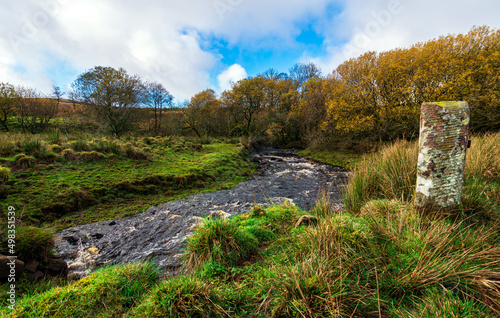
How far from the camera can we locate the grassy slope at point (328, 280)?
70.2 inches

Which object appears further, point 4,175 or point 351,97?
point 351,97

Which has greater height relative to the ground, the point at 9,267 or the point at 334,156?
the point at 334,156

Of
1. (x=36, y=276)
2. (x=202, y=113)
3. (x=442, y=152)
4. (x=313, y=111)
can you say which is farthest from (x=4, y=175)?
(x=202, y=113)

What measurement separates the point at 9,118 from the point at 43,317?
3387 cm

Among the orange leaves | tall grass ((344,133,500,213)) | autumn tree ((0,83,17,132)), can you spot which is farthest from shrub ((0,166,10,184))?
autumn tree ((0,83,17,132))

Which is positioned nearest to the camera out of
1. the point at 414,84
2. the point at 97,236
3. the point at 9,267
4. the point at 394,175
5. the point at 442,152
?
the point at 9,267

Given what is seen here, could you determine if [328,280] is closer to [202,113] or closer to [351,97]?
[351,97]

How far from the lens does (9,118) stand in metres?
22.0

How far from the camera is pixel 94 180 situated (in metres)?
8.08

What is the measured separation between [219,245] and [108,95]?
23.1 m

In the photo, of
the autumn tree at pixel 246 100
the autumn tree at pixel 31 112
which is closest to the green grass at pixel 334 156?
the autumn tree at pixel 246 100

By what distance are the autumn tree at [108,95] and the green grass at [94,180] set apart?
29.2 ft

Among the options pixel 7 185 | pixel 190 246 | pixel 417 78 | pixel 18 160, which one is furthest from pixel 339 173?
pixel 18 160

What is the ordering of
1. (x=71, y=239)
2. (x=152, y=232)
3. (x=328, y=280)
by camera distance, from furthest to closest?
(x=152, y=232) < (x=71, y=239) < (x=328, y=280)
